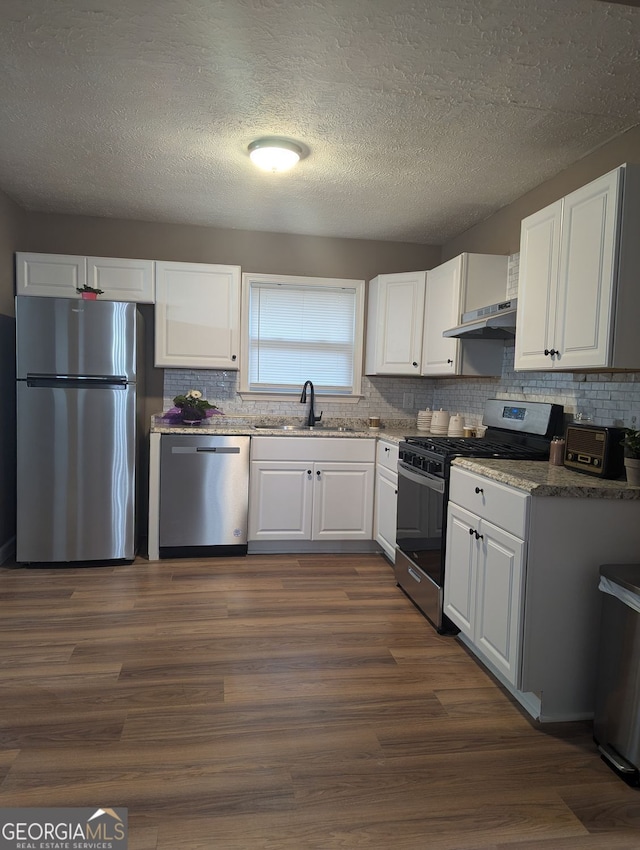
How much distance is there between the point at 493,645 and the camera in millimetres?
2303

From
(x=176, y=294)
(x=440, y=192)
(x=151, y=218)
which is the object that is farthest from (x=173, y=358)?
(x=440, y=192)

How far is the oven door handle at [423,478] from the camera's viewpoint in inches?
112

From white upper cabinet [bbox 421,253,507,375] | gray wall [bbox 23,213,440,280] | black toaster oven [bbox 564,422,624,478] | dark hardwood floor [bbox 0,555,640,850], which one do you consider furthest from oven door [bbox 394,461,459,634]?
gray wall [bbox 23,213,440,280]

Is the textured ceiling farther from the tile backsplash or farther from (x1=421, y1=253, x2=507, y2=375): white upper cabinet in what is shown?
the tile backsplash

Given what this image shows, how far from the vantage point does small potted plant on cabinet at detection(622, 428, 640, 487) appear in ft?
6.98

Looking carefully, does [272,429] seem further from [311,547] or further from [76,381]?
[76,381]

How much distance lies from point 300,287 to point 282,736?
11.2 feet

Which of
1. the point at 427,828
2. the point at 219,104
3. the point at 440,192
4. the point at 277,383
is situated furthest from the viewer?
the point at 277,383

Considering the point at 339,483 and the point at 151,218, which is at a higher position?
the point at 151,218

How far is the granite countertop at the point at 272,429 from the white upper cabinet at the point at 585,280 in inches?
51.1

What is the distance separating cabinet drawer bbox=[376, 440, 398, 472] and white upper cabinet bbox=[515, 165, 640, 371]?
120 cm

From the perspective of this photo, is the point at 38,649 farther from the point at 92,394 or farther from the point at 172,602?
the point at 92,394

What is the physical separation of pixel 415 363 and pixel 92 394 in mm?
2290

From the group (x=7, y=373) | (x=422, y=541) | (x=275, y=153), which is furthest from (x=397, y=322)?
(x=7, y=373)
